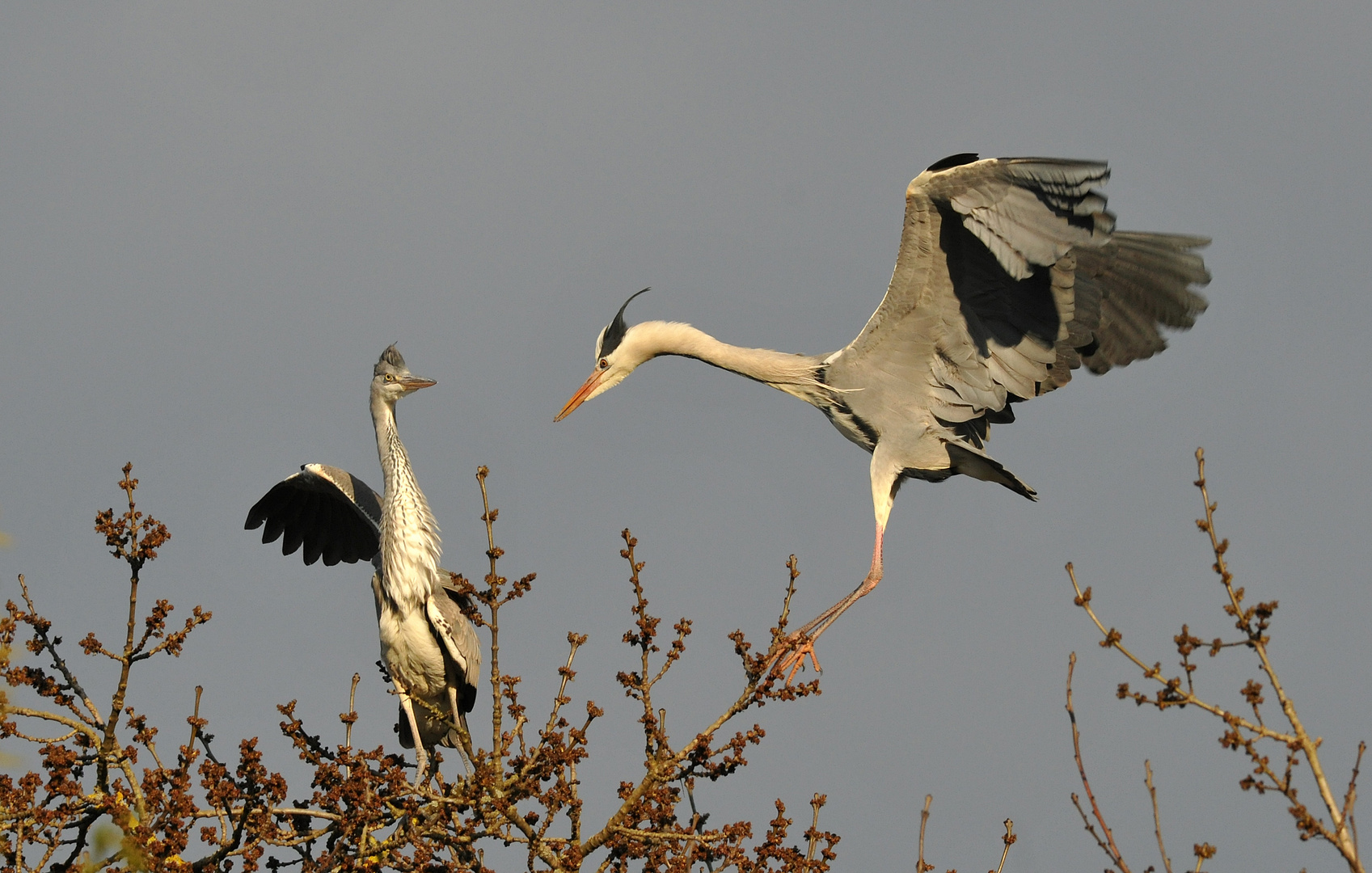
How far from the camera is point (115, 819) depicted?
175 inches

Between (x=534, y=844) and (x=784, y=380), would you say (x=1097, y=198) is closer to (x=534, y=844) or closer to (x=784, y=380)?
(x=784, y=380)

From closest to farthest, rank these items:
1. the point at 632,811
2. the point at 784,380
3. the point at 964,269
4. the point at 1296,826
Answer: the point at 1296,826, the point at 632,811, the point at 964,269, the point at 784,380

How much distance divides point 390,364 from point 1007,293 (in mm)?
4033

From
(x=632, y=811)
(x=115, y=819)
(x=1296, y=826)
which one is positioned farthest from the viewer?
(x=632, y=811)

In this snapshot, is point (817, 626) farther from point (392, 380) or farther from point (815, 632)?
point (392, 380)

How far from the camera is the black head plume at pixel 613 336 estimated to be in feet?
26.4

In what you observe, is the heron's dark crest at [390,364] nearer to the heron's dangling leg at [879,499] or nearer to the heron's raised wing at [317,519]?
the heron's raised wing at [317,519]

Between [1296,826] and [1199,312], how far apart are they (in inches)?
213

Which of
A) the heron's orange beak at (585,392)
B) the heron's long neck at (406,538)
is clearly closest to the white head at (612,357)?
the heron's orange beak at (585,392)

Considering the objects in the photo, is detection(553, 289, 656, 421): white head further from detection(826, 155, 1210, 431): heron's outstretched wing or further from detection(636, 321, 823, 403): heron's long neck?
detection(826, 155, 1210, 431): heron's outstretched wing

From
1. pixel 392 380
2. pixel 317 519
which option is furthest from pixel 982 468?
pixel 317 519

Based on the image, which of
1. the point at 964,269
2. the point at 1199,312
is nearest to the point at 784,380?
the point at 964,269

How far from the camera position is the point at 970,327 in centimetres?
732

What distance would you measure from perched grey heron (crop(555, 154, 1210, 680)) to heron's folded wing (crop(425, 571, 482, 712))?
53.7 inches
